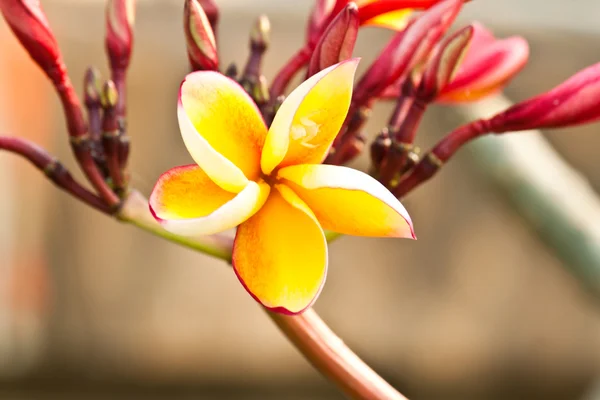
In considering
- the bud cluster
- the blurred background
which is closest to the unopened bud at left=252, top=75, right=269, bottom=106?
the bud cluster

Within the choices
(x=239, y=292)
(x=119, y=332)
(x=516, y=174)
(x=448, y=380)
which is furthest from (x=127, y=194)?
(x=448, y=380)

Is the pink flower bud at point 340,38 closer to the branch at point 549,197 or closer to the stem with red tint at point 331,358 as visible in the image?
the stem with red tint at point 331,358

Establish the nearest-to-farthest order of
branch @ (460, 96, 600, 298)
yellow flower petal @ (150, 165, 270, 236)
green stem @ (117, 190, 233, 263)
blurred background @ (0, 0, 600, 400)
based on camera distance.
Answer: yellow flower petal @ (150, 165, 270, 236) < green stem @ (117, 190, 233, 263) < branch @ (460, 96, 600, 298) < blurred background @ (0, 0, 600, 400)

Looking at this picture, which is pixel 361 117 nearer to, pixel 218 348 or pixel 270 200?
pixel 270 200

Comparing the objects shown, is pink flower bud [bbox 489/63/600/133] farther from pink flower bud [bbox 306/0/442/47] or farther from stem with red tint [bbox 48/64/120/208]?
stem with red tint [bbox 48/64/120/208]

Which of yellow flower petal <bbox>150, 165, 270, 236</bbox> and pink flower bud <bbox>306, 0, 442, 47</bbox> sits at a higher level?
pink flower bud <bbox>306, 0, 442, 47</bbox>
